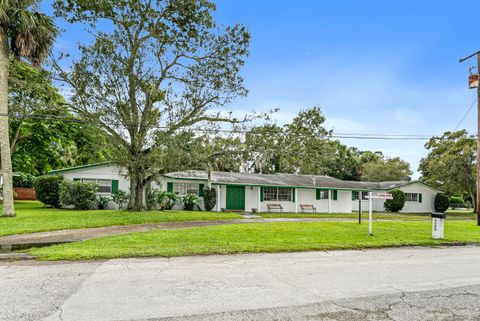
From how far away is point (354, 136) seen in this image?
60.0 ft

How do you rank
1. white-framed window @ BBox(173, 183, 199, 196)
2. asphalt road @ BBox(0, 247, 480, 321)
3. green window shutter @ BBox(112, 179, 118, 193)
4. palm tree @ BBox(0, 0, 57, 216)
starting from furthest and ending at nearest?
1. white-framed window @ BBox(173, 183, 199, 196)
2. green window shutter @ BBox(112, 179, 118, 193)
3. palm tree @ BBox(0, 0, 57, 216)
4. asphalt road @ BBox(0, 247, 480, 321)

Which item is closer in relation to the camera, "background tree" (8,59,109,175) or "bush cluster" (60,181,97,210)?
"background tree" (8,59,109,175)

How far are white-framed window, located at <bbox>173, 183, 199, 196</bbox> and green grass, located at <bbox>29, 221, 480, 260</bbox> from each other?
11002mm

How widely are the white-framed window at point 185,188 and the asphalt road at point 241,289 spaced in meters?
15.3

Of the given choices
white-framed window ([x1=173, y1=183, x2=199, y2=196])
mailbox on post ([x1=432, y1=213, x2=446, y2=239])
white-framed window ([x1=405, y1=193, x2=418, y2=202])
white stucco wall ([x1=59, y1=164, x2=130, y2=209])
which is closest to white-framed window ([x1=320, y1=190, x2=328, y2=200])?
white-framed window ([x1=173, y1=183, x2=199, y2=196])

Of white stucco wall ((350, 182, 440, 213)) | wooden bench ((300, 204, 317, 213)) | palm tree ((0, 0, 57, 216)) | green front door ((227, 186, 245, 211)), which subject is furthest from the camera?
white stucco wall ((350, 182, 440, 213))

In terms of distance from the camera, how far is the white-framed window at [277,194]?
25000mm

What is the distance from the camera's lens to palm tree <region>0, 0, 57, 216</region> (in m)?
15.2

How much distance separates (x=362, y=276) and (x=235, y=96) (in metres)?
13.7

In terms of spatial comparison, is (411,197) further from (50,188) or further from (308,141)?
(50,188)

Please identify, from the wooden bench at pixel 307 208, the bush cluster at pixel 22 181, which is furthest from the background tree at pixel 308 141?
the bush cluster at pixel 22 181

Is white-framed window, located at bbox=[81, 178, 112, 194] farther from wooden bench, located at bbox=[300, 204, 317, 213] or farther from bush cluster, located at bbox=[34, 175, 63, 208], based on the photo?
wooden bench, located at bbox=[300, 204, 317, 213]

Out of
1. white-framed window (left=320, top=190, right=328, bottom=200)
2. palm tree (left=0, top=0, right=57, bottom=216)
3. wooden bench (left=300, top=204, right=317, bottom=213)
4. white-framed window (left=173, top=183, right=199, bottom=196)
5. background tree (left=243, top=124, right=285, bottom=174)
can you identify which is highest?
palm tree (left=0, top=0, right=57, bottom=216)

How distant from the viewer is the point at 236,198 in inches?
947
